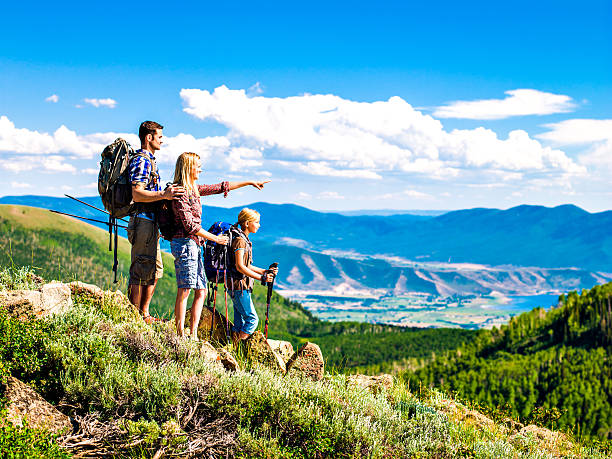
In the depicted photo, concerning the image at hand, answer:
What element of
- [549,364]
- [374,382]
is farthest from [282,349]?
[549,364]

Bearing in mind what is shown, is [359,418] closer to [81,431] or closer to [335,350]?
[81,431]

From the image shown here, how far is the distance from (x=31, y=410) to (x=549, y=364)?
4911 inches

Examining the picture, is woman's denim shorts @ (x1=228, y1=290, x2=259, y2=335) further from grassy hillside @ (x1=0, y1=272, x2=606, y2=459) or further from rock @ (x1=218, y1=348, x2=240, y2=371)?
grassy hillside @ (x1=0, y1=272, x2=606, y2=459)

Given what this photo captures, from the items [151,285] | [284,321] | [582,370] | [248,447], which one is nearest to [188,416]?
[248,447]

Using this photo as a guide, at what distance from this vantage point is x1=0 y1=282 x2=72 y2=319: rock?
287 inches

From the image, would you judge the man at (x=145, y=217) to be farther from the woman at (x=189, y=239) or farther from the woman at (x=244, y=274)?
the woman at (x=244, y=274)

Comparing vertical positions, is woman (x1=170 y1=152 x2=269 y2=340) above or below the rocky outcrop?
above

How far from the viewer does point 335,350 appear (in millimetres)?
154250

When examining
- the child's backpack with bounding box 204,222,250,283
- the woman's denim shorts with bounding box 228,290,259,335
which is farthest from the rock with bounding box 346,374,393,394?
the child's backpack with bounding box 204,222,250,283

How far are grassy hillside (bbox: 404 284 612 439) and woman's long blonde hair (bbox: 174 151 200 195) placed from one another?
8111 centimetres

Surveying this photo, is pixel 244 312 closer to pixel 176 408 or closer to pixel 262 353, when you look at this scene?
pixel 262 353

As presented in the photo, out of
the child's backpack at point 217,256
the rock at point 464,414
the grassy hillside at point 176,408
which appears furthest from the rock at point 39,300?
the rock at point 464,414

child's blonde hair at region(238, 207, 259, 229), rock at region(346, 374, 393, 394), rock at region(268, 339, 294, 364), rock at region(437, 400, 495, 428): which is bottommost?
rock at region(437, 400, 495, 428)

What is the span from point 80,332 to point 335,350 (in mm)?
151143
